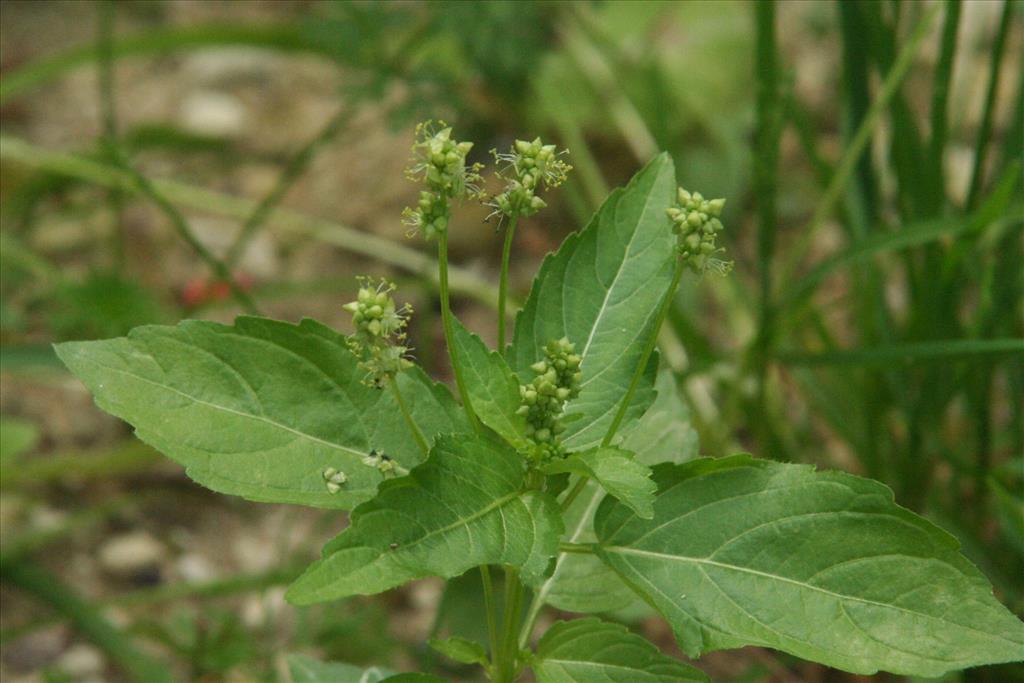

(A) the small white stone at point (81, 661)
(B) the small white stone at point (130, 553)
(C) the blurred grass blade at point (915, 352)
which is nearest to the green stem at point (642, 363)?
(C) the blurred grass blade at point (915, 352)

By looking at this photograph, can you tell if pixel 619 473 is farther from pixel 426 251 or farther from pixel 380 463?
pixel 426 251

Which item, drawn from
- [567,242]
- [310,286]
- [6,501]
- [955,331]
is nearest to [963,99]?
[955,331]

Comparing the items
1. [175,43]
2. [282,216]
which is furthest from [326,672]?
[175,43]

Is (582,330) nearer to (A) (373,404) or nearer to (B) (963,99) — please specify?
(A) (373,404)

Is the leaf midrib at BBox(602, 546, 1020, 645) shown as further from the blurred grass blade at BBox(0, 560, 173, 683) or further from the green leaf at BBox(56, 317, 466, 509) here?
the blurred grass blade at BBox(0, 560, 173, 683)

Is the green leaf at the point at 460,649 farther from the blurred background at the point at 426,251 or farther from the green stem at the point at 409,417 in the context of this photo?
the blurred background at the point at 426,251

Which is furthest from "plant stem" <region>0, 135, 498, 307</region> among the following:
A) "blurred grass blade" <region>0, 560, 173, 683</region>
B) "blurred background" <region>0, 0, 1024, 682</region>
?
"blurred grass blade" <region>0, 560, 173, 683</region>
